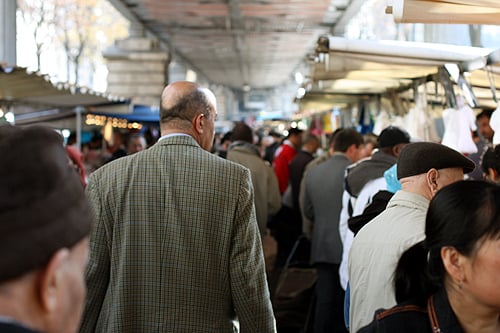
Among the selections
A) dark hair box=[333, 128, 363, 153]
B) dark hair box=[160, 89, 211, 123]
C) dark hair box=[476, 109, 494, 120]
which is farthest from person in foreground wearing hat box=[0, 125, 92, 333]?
dark hair box=[476, 109, 494, 120]

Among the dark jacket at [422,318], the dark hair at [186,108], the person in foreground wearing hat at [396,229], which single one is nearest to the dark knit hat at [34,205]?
the dark jacket at [422,318]

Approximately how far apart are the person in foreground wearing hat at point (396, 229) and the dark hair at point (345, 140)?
4.05 m

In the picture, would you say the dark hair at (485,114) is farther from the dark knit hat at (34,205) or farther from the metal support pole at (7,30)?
the metal support pole at (7,30)

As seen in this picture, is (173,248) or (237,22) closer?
(173,248)

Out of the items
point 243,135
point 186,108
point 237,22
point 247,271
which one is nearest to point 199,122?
point 186,108

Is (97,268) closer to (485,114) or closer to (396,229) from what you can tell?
(396,229)

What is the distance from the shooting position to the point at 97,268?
12.2 feet

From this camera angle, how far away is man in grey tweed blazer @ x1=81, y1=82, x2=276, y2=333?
3.66 m

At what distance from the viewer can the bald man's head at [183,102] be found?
3.95m

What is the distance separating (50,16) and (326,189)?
80.6 ft

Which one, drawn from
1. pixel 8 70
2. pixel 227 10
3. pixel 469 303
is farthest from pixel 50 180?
pixel 227 10

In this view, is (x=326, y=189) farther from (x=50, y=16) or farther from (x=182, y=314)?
(x=50, y=16)

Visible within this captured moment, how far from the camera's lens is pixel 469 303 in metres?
2.41

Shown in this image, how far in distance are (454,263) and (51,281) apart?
1.41m
